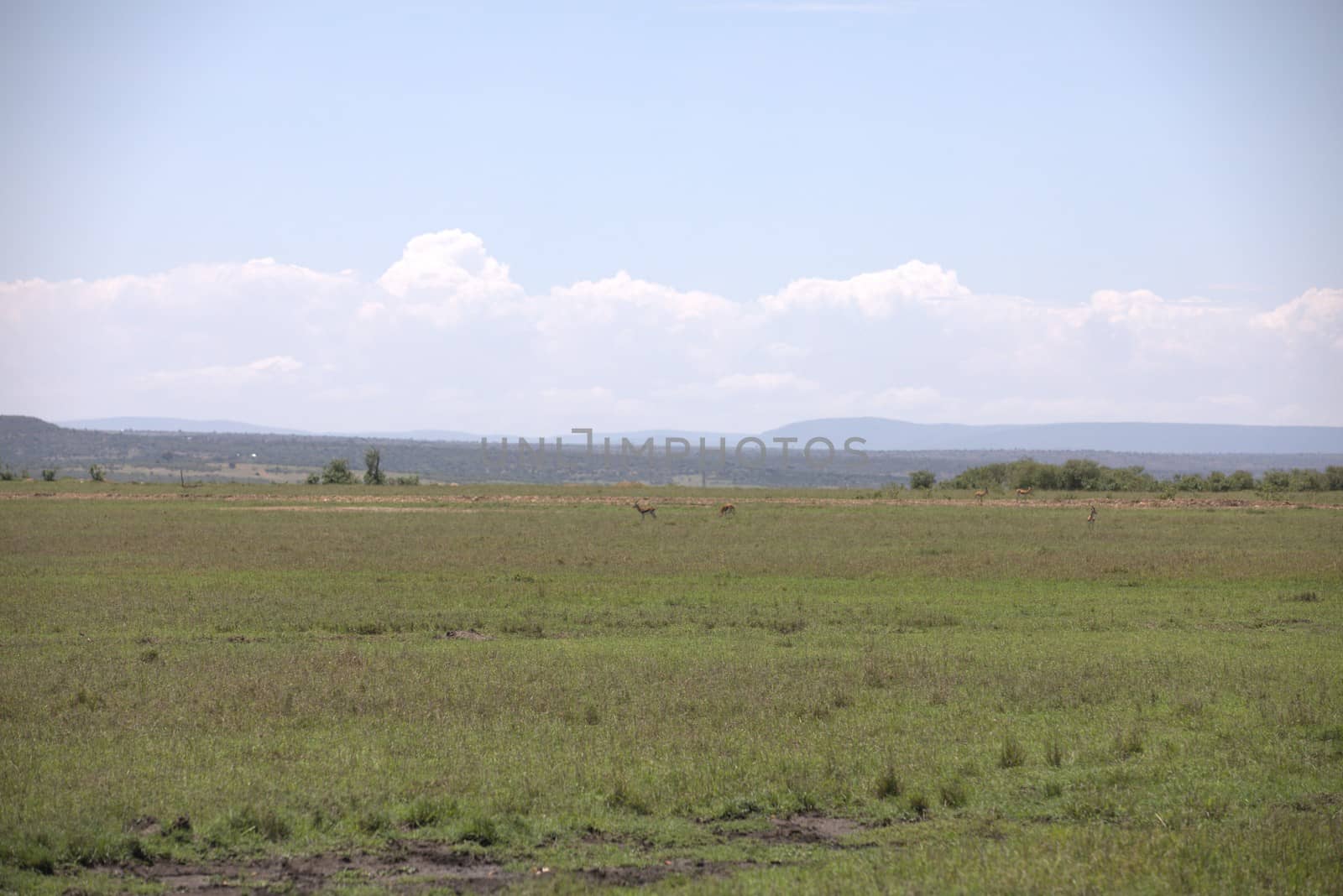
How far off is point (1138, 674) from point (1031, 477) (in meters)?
75.5

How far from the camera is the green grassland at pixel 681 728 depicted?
823cm

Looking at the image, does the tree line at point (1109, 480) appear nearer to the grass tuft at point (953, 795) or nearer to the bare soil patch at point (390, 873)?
the grass tuft at point (953, 795)

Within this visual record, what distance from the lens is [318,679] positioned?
14.0m

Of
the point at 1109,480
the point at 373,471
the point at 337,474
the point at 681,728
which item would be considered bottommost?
the point at 681,728

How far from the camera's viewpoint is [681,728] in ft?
38.2

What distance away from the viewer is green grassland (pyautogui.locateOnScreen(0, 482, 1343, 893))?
27.0 ft

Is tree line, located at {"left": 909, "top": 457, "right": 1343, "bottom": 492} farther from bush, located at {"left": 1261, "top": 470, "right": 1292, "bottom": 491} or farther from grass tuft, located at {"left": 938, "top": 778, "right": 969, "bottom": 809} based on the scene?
grass tuft, located at {"left": 938, "top": 778, "right": 969, "bottom": 809}

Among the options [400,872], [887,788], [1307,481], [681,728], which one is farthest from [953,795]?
[1307,481]

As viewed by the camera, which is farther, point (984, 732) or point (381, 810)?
point (984, 732)

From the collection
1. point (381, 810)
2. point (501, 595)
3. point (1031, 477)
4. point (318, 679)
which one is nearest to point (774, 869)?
point (381, 810)

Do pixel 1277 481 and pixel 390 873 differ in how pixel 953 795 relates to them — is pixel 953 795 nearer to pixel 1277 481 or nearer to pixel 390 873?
pixel 390 873

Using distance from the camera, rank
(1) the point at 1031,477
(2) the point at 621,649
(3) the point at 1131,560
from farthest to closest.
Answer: (1) the point at 1031,477, (3) the point at 1131,560, (2) the point at 621,649

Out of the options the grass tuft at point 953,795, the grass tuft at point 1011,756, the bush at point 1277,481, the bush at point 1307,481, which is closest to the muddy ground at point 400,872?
the grass tuft at point 953,795

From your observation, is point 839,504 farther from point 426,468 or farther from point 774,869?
point 426,468
